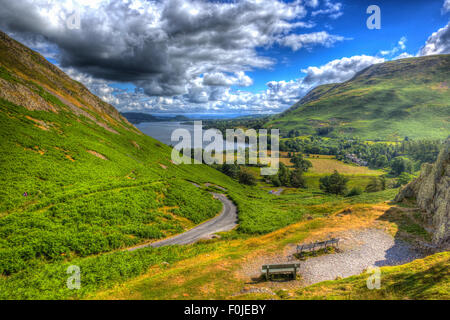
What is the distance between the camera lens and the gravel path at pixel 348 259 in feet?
48.7

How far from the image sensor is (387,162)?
608 feet

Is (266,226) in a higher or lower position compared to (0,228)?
lower

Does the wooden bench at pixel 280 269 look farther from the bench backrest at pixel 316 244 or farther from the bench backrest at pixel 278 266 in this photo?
the bench backrest at pixel 316 244

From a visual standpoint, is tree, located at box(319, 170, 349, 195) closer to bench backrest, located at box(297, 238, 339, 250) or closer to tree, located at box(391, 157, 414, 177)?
tree, located at box(391, 157, 414, 177)

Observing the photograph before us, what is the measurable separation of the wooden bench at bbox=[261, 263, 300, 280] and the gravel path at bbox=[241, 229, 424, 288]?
0.59 metres

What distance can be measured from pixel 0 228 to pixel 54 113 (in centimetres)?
4313

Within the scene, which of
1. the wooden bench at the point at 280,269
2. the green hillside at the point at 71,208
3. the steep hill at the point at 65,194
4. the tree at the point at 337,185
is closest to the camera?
the wooden bench at the point at 280,269

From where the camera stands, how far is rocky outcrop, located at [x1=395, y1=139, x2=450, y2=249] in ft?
57.1

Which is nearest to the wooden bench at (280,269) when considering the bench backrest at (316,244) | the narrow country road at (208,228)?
the bench backrest at (316,244)

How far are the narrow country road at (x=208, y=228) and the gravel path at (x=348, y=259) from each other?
1407 cm

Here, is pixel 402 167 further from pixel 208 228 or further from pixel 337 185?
pixel 208 228

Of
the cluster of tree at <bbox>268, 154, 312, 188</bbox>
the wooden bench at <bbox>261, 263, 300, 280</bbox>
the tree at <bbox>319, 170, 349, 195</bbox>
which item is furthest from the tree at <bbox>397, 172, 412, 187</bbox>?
the wooden bench at <bbox>261, 263, 300, 280</bbox>

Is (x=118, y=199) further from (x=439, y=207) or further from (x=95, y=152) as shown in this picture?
(x=439, y=207)
